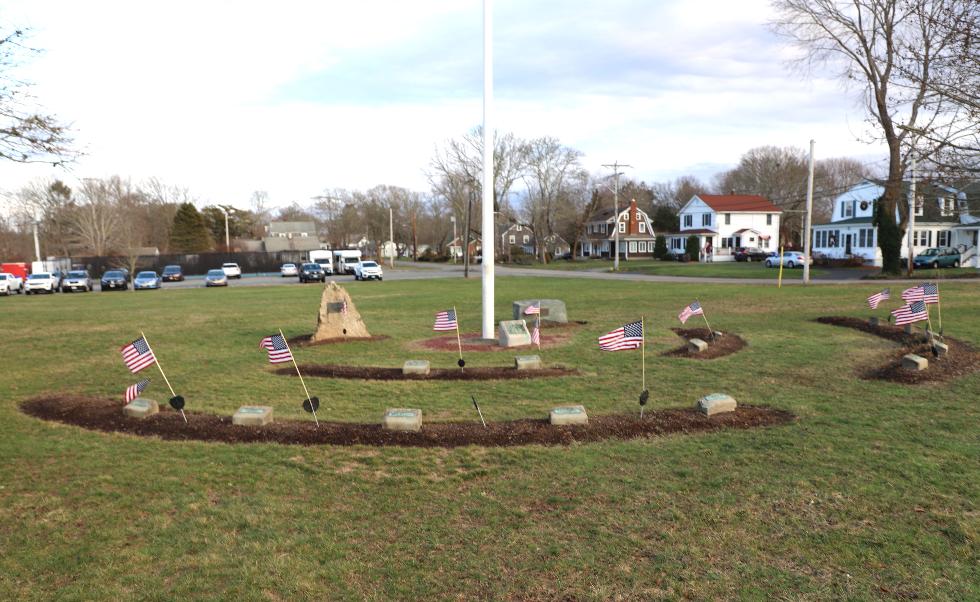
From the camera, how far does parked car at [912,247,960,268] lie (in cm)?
4734

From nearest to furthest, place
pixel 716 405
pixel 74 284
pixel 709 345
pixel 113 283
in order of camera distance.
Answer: pixel 716 405 < pixel 709 345 < pixel 74 284 < pixel 113 283

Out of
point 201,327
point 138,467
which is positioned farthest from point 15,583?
point 201,327

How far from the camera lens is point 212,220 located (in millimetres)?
102500

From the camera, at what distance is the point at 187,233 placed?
86.2m

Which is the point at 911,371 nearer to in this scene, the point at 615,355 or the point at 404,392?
the point at 615,355

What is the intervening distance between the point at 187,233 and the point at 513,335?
269 ft

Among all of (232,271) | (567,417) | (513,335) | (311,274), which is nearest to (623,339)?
(567,417)

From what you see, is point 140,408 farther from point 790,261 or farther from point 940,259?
point 940,259

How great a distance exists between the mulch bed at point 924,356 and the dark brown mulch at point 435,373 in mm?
5622

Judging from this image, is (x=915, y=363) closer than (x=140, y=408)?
No

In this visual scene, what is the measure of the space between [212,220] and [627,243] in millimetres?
65288

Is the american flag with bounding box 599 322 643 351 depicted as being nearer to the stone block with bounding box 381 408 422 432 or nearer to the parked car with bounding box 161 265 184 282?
the stone block with bounding box 381 408 422 432

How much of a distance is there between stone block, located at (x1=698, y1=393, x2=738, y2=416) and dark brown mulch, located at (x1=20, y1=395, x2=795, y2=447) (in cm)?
10

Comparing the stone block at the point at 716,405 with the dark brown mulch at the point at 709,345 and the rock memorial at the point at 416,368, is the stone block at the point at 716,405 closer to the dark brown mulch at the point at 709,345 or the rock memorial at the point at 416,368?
the dark brown mulch at the point at 709,345
